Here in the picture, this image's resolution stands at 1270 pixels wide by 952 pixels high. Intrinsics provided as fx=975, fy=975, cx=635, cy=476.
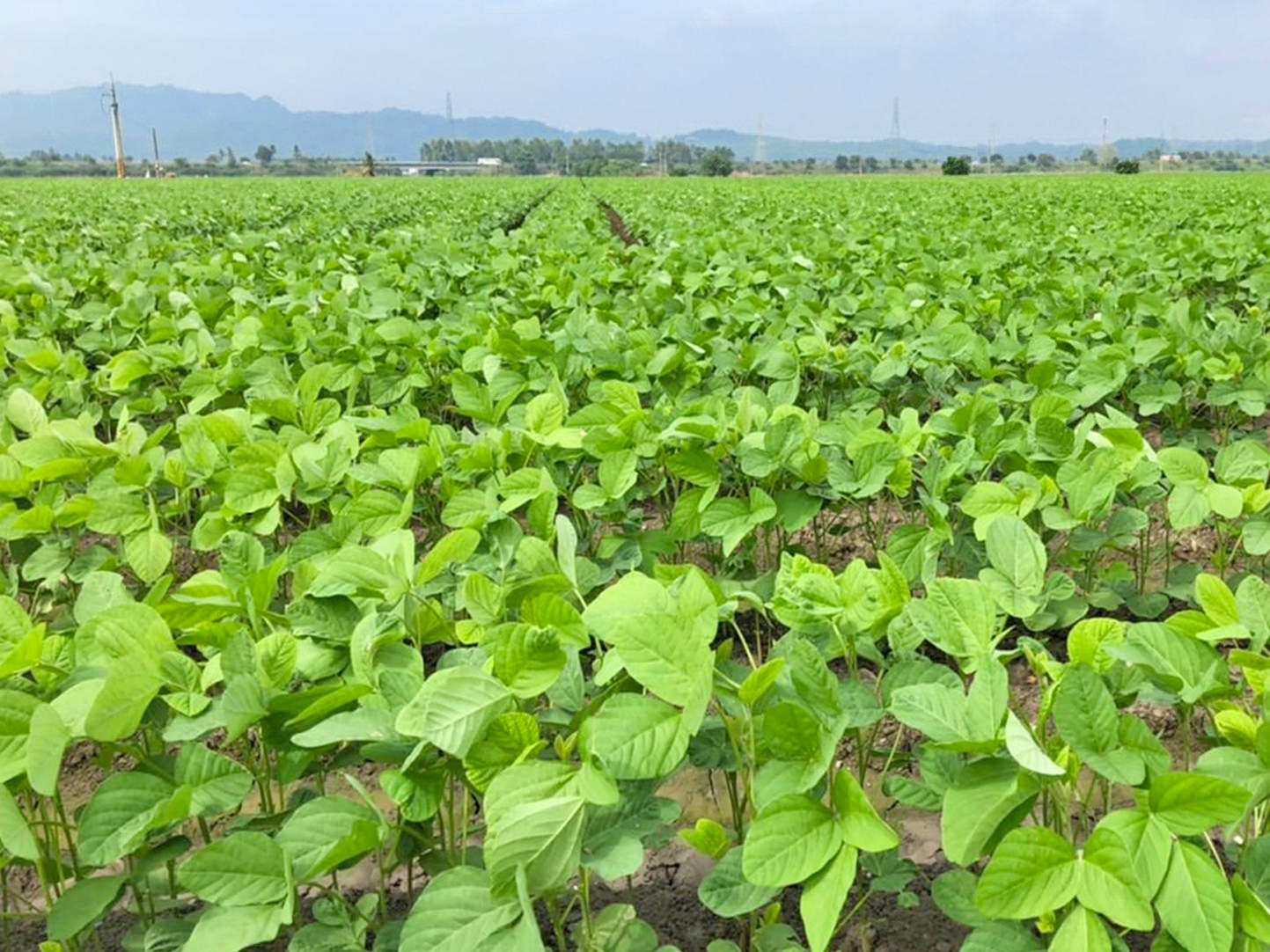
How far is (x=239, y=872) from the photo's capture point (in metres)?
1.04

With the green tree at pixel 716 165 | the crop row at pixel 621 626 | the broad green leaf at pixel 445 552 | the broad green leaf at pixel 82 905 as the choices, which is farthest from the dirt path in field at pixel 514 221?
the green tree at pixel 716 165

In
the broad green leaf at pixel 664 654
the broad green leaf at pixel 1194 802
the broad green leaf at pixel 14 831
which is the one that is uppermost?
the broad green leaf at pixel 664 654

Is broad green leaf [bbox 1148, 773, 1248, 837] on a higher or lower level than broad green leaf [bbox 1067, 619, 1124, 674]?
lower

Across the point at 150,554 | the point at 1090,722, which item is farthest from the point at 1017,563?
the point at 150,554

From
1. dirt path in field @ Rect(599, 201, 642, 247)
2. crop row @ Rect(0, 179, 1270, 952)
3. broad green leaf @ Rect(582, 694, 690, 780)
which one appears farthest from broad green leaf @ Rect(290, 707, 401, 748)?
dirt path in field @ Rect(599, 201, 642, 247)

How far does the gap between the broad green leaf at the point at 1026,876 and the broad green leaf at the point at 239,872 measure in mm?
714

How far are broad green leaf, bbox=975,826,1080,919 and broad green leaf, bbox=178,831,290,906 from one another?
2.34 feet

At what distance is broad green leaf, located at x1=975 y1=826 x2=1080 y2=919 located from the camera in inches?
37.1

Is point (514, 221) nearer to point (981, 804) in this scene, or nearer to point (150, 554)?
point (150, 554)

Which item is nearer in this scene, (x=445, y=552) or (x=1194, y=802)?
A: (x=1194, y=802)

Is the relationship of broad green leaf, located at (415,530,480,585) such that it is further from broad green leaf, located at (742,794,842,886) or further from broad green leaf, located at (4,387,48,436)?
broad green leaf, located at (4,387,48,436)

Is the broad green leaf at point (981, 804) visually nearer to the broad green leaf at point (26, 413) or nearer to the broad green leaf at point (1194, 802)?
the broad green leaf at point (1194, 802)

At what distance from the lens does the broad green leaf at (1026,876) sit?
943 mm

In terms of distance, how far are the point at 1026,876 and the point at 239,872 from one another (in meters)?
0.81
